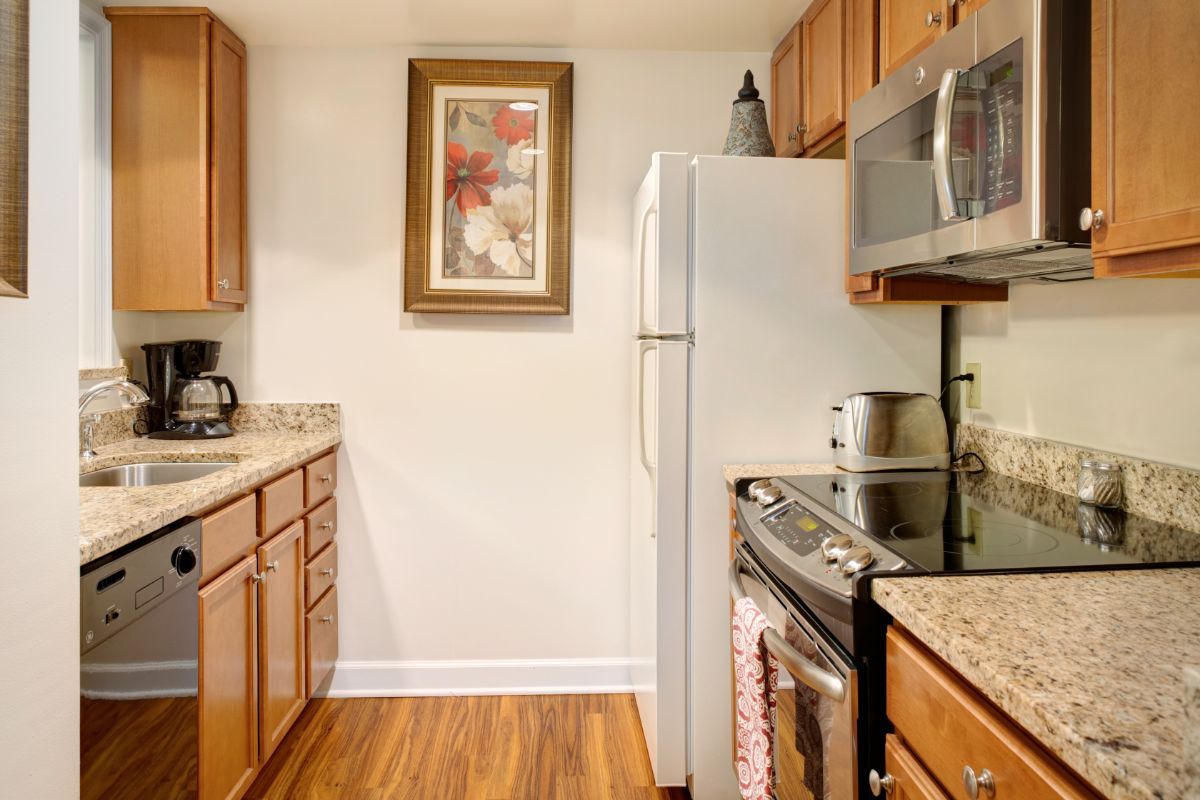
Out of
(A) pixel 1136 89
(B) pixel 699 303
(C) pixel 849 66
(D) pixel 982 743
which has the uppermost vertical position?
(C) pixel 849 66

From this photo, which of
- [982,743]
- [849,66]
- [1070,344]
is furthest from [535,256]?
[982,743]

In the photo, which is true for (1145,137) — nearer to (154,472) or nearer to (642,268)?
(642,268)

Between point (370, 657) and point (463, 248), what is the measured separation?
1.53 m

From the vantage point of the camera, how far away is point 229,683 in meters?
1.88

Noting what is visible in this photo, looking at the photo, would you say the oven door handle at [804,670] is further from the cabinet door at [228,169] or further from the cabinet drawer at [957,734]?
the cabinet door at [228,169]

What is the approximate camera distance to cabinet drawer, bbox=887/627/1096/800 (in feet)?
2.53

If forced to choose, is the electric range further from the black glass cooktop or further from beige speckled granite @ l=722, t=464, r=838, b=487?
beige speckled granite @ l=722, t=464, r=838, b=487

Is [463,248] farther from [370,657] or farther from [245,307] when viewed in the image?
[370,657]

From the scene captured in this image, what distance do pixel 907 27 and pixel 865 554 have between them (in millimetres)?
1222

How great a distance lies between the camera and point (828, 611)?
1237 mm

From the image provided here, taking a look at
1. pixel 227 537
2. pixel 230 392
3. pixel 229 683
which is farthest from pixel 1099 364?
pixel 230 392

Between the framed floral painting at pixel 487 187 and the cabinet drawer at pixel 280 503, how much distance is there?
77 centimetres

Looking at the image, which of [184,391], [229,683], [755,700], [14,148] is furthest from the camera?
[184,391]

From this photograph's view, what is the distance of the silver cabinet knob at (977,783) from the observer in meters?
0.85
